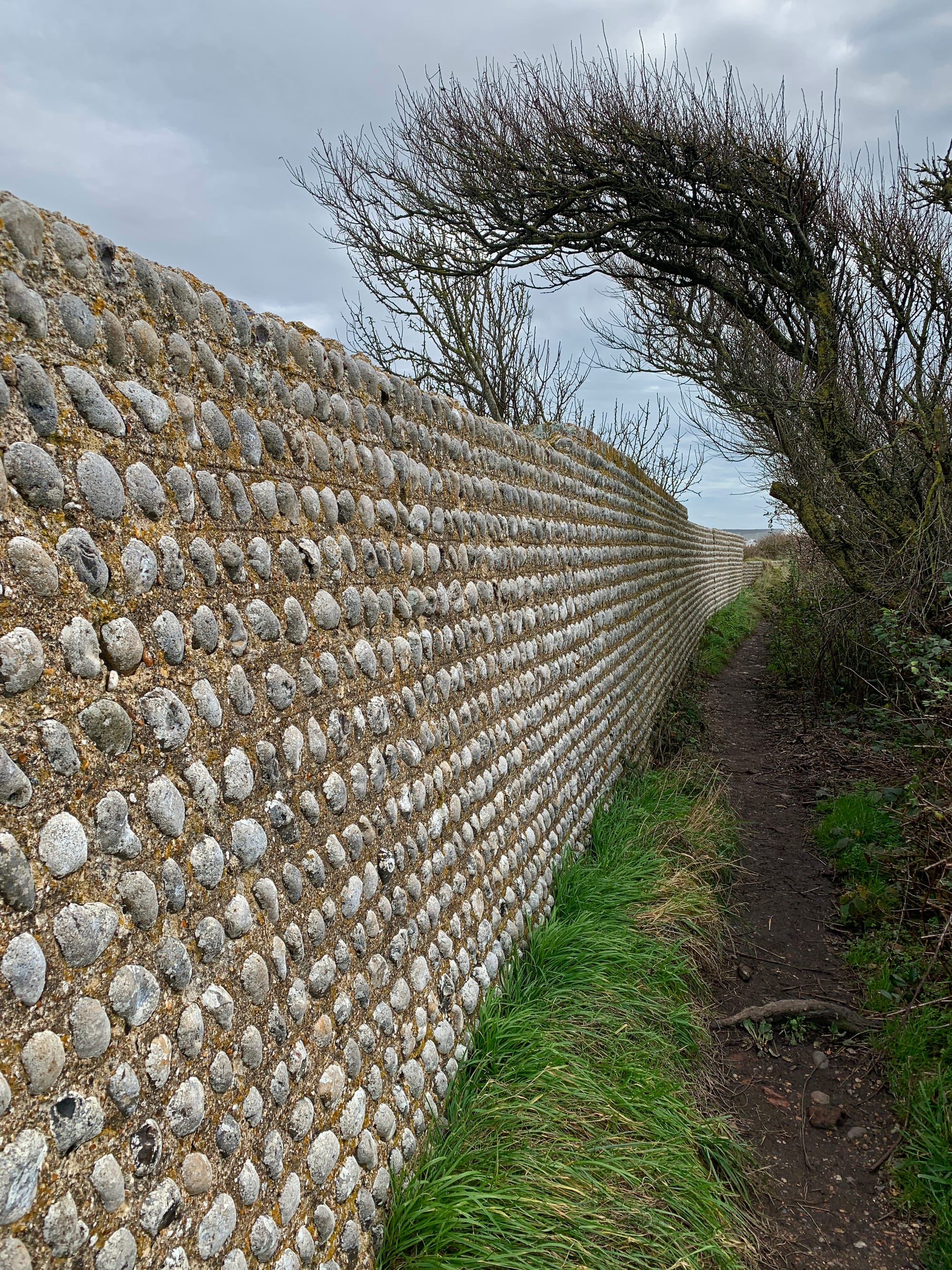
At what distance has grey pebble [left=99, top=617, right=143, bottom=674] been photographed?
130 cm

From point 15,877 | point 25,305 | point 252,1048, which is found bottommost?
point 252,1048

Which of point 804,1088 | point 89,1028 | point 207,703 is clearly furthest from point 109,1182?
point 804,1088

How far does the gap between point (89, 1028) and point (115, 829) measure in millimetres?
310

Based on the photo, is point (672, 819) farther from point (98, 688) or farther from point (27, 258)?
point (27, 258)

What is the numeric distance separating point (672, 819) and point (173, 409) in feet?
14.9

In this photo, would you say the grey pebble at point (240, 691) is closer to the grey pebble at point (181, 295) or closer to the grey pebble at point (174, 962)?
the grey pebble at point (174, 962)

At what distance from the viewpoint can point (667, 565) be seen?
34.1 feet

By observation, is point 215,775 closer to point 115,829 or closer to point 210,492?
point 115,829

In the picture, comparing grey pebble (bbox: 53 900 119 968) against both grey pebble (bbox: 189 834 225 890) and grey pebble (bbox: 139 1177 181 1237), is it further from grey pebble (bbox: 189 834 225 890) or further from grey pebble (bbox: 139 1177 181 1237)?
grey pebble (bbox: 139 1177 181 1237)

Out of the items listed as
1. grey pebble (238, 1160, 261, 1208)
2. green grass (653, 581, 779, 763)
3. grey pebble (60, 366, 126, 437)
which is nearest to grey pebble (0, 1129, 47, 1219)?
grey pebble (238, 1160, 261, 1208)

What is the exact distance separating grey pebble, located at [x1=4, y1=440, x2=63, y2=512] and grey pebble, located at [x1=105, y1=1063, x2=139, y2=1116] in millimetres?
950

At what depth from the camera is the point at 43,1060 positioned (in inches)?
43.3

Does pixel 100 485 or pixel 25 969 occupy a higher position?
pixel 100 485

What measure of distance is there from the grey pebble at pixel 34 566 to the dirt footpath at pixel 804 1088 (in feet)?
10.3
